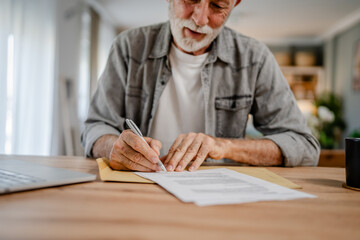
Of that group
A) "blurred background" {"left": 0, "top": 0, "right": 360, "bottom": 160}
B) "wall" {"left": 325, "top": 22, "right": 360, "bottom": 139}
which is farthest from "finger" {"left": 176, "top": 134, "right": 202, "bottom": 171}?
"wall" {"left": 325, "top": 22, "right": 360, "bottom": 139}

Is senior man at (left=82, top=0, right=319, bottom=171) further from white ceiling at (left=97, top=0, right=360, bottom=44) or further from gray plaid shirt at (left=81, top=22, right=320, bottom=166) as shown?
white ceiling at (left=97, top=0, right=360, bottom=44)

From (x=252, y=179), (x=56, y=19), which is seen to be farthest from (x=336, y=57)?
(x=252, y=179)

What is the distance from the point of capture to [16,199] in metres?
0.53

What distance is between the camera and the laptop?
0.57 metres

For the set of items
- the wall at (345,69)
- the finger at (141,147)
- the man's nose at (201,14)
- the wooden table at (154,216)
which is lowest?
the wooden table at (154,216)

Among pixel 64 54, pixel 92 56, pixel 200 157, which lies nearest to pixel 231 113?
pixel 200 157

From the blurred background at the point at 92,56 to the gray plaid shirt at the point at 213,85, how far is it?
1.66 metres

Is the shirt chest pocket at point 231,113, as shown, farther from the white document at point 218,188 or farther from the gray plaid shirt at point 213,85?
the white document at point 218,188

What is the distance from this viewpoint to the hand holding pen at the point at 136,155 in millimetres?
781

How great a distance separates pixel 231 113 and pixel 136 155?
705 millimetres

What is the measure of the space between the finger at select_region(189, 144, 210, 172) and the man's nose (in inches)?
21.0

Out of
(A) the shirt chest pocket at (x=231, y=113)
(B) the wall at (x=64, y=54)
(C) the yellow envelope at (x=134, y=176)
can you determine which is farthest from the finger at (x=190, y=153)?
(B) the wall at (x=64, y=54)

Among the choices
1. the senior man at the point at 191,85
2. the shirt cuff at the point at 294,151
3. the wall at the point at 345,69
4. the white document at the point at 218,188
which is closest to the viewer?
the white document at the point at 218,188

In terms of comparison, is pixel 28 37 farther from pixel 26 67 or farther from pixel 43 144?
pixel 43 144
